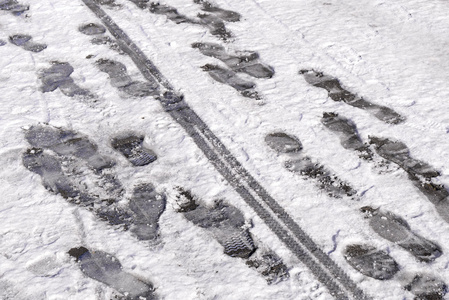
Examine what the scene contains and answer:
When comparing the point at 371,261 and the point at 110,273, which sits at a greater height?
the point at 371,261

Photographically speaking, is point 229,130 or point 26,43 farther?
point 26,43

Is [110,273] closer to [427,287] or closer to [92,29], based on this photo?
[427,287]

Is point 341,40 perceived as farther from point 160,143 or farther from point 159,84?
point 160,143

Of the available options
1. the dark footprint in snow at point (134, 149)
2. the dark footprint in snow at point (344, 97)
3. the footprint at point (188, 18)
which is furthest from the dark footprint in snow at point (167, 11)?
the dark footprint in snow at point (134, 149)

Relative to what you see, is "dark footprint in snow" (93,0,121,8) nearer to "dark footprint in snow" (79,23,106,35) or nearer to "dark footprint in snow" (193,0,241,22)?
"dark footprint in snow" (79,23,106,35)

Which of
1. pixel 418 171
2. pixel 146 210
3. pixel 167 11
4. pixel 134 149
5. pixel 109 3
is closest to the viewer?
pixel 146 210

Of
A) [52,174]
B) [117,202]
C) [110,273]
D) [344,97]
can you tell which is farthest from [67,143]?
[344,97]
